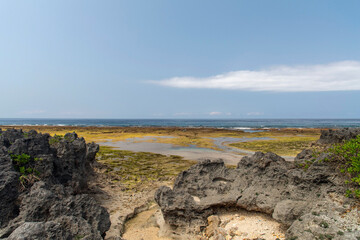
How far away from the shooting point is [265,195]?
8.70 m

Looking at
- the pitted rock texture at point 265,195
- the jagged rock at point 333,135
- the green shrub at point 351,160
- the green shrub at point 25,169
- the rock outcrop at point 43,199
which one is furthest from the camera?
the jagged rock at point 333,135

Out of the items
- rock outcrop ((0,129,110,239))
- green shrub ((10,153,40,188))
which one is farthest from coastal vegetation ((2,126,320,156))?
green shrub ((10,153,40,188))

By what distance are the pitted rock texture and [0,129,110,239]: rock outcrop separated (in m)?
3.28

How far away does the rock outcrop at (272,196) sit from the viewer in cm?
621

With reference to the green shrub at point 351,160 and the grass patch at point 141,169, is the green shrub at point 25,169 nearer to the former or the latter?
the grass patch at point 141,169

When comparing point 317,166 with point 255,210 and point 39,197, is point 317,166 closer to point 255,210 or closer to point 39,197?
point 255,210

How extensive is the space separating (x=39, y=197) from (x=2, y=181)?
1.53 metres

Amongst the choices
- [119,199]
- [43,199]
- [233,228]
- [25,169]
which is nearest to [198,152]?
[119,199]

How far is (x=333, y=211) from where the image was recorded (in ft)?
21.2

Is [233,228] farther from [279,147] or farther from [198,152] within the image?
[279,147]

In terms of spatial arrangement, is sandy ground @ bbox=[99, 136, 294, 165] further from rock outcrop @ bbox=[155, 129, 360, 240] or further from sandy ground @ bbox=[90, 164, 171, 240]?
rock outcrop @ bbox=[155, 129, 360, 240]

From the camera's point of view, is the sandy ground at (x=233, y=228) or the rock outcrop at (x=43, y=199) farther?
the sandy ground at (x=233, y=228)

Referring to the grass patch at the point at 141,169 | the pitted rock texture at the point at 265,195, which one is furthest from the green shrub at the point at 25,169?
the grass patch at the point at 141,169

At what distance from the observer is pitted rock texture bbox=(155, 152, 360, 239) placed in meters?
6.42
